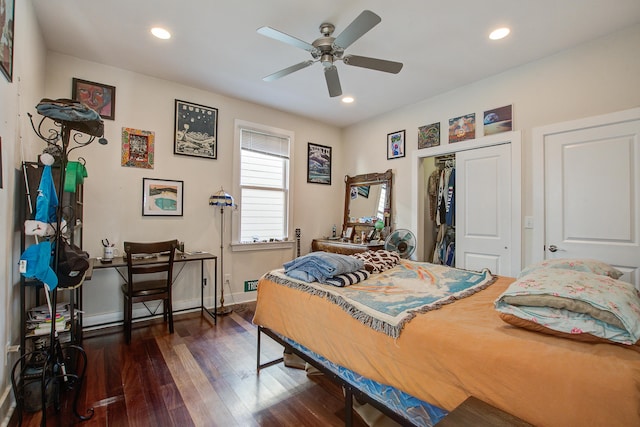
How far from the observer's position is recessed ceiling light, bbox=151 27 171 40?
246 cm

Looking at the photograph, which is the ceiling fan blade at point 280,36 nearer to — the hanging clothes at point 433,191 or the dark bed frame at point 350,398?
the dark bed frame at point 350,398

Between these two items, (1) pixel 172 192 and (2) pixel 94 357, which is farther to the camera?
(1) pixel 172 192

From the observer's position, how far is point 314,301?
5.38 ft

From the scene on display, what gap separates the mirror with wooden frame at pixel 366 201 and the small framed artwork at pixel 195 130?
223 centimetres

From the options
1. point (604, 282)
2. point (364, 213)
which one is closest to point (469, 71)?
point (364, 213)

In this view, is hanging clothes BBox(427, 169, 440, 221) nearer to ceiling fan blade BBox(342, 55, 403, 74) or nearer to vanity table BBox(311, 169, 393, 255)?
vanity table BBox(311, 169, 393, 255)

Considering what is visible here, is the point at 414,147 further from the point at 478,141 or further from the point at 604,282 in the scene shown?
the point at 604,282

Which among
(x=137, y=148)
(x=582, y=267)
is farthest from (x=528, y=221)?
(x=137, y=148)

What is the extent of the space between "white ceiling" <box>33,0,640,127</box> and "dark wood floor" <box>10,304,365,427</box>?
2728 mm

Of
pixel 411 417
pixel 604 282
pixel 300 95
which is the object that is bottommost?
pixel 411 417

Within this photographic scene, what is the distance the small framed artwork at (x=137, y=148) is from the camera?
3.20m

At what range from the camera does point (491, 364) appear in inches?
39.1

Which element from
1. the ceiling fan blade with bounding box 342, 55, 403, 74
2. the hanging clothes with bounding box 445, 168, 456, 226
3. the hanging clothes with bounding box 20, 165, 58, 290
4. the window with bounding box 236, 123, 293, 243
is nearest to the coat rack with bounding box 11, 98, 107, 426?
the hanging clothes with bounding box 20, 165, 58, 290

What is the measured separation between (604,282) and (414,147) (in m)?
3.04
